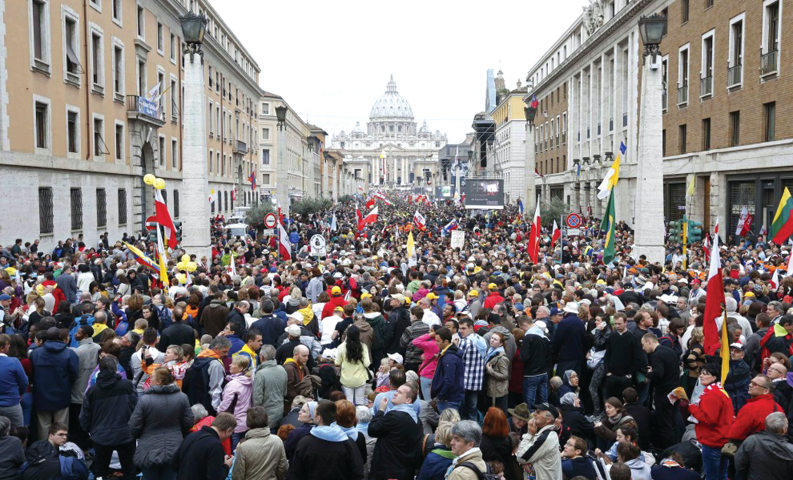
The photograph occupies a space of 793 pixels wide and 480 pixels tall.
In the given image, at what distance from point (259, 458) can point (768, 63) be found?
84.7ft

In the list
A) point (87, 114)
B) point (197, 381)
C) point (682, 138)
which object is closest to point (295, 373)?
point (197, 381)

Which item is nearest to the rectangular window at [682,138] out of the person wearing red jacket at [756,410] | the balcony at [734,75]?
the balcony at [734,75]

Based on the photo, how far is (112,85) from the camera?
101 ft

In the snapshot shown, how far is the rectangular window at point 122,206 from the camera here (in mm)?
31969

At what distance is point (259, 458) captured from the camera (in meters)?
5.85

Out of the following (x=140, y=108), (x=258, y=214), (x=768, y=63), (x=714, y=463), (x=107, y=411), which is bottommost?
(x=714, y=463)

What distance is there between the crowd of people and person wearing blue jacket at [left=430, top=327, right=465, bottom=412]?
0.06 ft

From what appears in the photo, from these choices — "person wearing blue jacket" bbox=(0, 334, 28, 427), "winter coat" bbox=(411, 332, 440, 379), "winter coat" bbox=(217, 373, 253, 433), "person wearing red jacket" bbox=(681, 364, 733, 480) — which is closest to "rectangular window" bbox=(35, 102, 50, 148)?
"person wearing blue jacket" bbox=(0, 334, 28, 427)

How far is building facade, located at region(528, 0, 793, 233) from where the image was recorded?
84.0 ft

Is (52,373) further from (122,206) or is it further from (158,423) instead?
(122,206)

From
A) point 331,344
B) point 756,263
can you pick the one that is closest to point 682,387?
point 331,344

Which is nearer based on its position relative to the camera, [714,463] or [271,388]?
[714,463]

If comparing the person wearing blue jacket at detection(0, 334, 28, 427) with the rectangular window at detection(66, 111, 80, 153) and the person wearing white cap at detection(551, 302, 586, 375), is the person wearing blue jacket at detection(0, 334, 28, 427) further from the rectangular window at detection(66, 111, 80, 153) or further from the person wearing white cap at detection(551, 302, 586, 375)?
the rectangular window at detection(66, 111, 80, 153)

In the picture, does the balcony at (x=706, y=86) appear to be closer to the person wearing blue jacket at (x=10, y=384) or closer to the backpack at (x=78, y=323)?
the backpack at (x=78, y=323)
